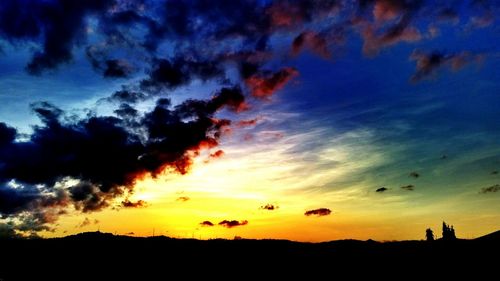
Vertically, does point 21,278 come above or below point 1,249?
below

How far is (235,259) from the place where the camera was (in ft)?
221

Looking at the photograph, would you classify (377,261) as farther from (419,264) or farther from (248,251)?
(248,251)

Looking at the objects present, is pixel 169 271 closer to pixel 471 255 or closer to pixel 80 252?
pixel 80 252

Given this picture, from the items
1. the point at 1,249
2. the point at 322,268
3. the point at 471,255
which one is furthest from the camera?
the point at 1,249

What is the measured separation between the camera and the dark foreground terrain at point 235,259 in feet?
194

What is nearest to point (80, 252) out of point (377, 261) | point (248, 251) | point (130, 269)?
point (130, 269)

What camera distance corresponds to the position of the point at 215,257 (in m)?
67.6

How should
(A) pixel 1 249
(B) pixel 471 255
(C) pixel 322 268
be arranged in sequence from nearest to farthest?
1. (B) pixel 471 255
2. (C) pixel 322 268
3. (A) pixel 1 249

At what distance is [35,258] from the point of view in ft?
218

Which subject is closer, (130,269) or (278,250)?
(130,269)

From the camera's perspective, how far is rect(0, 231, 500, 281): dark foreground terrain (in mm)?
58991

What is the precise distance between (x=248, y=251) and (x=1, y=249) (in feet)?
135

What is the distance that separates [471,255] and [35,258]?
6656 centimetres

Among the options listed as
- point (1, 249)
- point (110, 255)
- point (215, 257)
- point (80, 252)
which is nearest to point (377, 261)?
point (215, 257)
